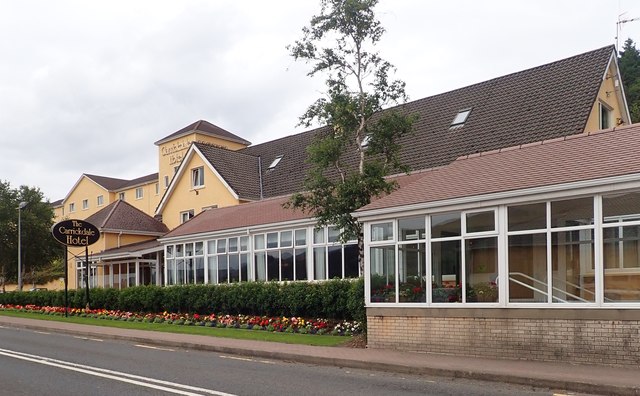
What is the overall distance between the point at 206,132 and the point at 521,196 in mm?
36813

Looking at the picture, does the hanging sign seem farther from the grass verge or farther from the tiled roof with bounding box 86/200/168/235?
the tiled roof with bounding box 86/200/168/235

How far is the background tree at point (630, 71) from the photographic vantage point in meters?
41.2

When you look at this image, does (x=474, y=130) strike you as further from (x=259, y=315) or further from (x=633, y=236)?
(x=633, y=236)

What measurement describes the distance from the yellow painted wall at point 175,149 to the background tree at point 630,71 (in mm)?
26915

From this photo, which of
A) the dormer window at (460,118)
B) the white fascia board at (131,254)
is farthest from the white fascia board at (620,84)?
the white fascia board at (131,254)

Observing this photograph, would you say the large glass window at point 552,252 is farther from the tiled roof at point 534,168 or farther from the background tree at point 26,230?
the background tree at point 26,230

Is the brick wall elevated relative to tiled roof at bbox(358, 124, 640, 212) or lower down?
lower down

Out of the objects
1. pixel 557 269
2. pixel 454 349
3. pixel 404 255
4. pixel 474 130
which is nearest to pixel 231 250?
pixel 474 130

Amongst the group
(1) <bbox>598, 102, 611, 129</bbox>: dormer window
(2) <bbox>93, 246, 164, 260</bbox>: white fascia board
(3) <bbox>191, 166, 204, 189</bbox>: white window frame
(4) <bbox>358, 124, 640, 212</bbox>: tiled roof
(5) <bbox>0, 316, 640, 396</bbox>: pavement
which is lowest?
(5) <bbox>0, 316, 640, 396</bbox>: pavement

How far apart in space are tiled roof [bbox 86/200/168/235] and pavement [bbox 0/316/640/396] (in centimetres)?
2293

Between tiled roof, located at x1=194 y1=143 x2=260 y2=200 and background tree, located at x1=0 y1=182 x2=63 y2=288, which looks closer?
tiled roof, located at x1=194 y1=143 x2=260 y2=200

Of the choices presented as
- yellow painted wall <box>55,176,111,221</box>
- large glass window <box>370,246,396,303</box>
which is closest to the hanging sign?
large glass window <box>370,246,396,303</box>

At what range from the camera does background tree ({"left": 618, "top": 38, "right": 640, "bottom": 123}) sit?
4115cm

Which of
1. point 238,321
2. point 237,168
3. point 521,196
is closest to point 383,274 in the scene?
point 521,196
